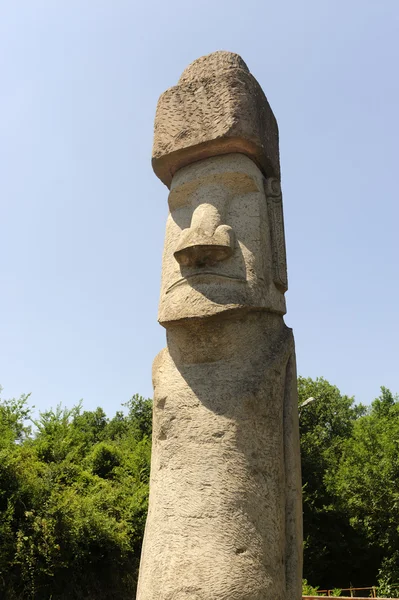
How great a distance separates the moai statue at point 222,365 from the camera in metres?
3.26

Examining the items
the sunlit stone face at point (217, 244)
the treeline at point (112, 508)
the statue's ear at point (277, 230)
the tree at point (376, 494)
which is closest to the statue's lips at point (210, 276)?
the sunlit stone face at point (217, 244)

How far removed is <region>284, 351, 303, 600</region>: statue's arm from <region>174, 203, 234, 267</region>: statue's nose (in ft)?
3.03

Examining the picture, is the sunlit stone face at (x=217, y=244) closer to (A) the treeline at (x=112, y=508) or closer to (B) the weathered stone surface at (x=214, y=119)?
(B) the weathered stone surface at (x=214, y=119)

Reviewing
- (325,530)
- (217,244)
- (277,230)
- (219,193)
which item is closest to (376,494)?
(325,530)

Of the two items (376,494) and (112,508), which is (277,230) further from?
(376,494)

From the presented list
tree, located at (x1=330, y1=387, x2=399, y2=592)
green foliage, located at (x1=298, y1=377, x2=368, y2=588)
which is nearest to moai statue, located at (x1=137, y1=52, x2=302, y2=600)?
tree, located at (x1=330, y1=387, x2=399, y2=592)

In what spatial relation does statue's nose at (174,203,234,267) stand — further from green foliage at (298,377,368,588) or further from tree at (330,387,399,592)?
green foliage at (298,377,368,588)

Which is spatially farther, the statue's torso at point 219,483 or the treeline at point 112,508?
the treeline at point 112,508

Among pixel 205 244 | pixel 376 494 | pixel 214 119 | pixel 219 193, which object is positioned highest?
pixel 214 119

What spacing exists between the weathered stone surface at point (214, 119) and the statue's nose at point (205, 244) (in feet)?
2.30

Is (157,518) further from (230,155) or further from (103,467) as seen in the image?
(103,467)

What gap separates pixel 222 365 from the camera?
12.3 ft

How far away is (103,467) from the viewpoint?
22.8 meters

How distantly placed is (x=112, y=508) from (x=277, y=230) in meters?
15.7
